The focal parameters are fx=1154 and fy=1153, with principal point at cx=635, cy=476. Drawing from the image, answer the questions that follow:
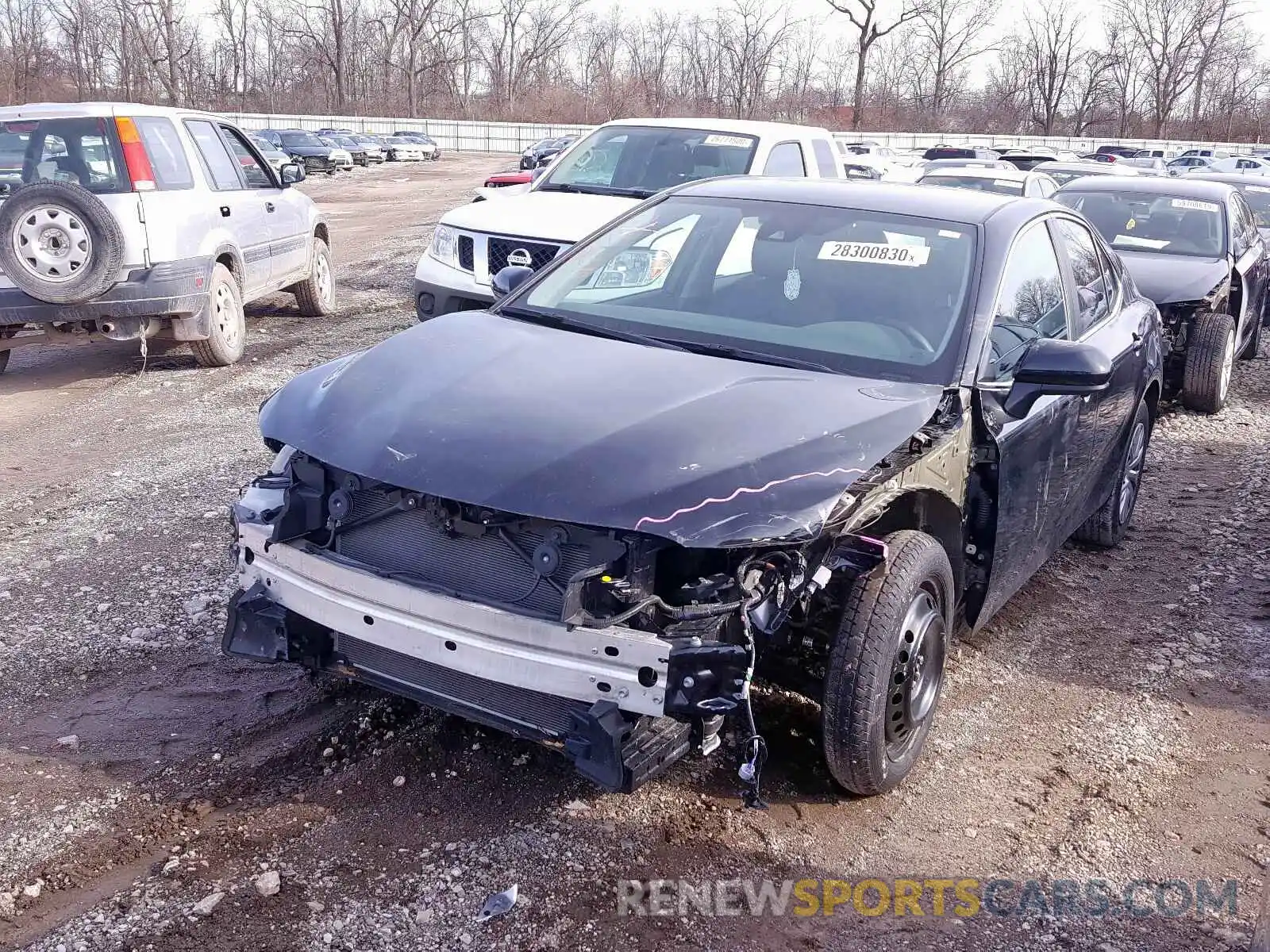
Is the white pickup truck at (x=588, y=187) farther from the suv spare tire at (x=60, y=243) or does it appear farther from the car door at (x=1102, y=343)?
the car door at (x=1102, y=343)

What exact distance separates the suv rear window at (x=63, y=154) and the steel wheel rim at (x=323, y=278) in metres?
3.13

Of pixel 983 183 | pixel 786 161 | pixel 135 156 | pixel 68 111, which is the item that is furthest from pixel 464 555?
pixel 983 183

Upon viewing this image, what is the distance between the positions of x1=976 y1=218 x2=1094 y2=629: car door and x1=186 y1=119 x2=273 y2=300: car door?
6.54 m

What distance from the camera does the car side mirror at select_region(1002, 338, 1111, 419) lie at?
3623 millimetres

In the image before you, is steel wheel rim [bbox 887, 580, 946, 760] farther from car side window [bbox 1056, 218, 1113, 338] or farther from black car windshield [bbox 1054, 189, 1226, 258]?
black car windshield [bbox 1054, 189, 1226, 258]

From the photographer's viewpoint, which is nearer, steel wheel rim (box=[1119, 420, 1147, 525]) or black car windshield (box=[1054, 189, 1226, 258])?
steel wheel rim (box=[1119, 420, 1147, 525])

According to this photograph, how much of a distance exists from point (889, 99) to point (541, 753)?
74546 mm

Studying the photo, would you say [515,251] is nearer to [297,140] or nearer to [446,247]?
[446,247]

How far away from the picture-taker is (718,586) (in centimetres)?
292

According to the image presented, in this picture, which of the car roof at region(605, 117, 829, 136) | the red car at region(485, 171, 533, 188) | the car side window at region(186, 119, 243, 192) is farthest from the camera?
the red car at region(485, 171, 533, 188)

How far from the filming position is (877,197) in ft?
14.5

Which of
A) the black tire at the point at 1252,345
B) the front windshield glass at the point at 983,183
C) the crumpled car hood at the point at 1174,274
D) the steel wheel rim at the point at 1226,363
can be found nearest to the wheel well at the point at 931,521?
the crumpled car hood at the point at 1174,274

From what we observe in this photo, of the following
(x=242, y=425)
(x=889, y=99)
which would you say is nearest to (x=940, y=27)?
(x=889, y=99)
